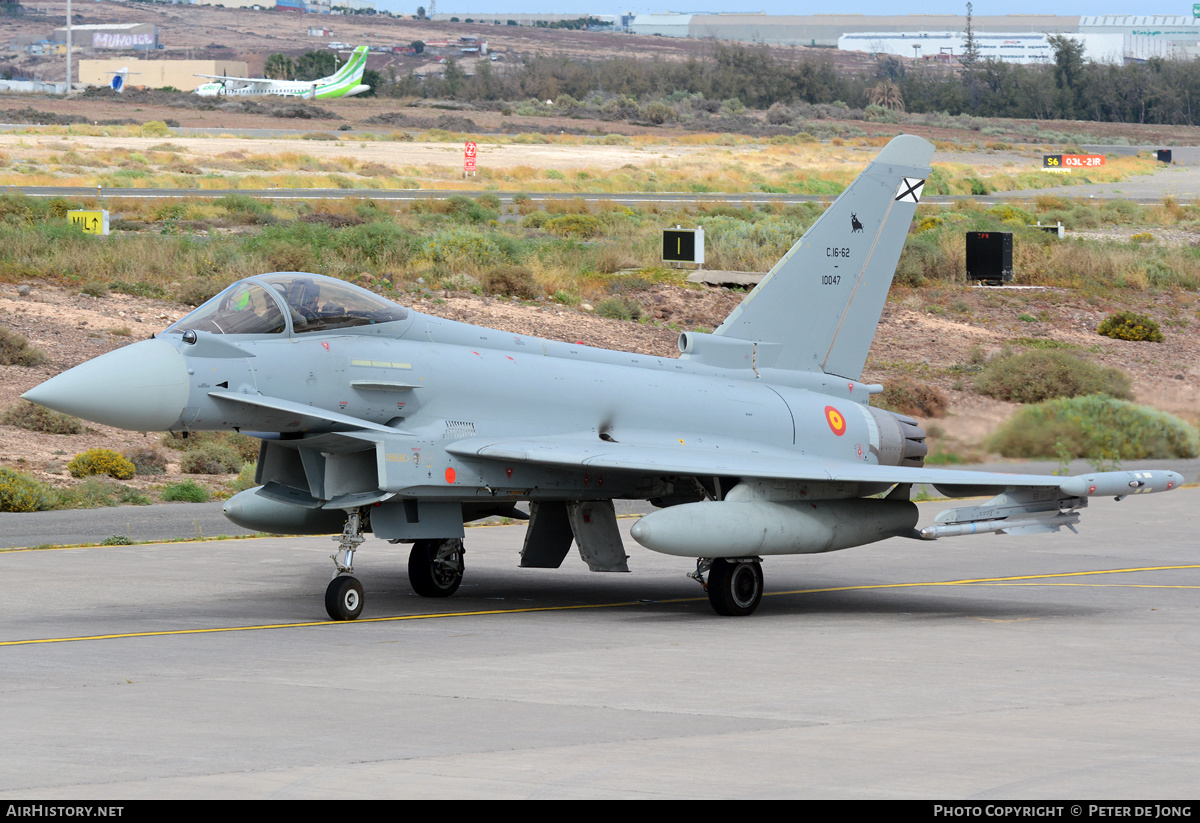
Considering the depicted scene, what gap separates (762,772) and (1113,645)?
6446mm

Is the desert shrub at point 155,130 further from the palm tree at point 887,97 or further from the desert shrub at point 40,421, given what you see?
the palm tree at point 887,97

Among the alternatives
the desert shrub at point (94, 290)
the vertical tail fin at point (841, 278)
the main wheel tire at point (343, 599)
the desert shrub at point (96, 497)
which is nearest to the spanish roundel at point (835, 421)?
the vertical tail fin at point (841, 278)

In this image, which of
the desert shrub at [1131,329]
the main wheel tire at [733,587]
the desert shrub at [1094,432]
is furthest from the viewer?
the desert shrub at [1131,329]

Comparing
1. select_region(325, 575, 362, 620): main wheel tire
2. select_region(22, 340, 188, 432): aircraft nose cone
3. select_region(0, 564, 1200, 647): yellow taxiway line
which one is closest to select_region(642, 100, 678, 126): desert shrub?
select_region(0, 564, 1200, 647): yellow taxiway line

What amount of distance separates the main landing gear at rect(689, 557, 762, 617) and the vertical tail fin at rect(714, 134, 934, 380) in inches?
121

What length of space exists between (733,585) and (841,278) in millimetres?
4624

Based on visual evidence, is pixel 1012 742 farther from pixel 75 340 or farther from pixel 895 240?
pixel 75 340

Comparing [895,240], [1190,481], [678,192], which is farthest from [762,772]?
[678,192]

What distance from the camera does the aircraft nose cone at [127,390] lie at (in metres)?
12.9

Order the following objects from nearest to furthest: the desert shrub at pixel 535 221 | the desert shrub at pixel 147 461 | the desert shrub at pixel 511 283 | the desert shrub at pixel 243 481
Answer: the desert shrub at pixel 243 481 → the desert shrub at pixel 147 461 → the desert shrub at pixel 511 283 → the desert shrub at pixel 535 221

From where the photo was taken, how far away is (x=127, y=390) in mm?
13031

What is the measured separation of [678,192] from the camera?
74.5 metres

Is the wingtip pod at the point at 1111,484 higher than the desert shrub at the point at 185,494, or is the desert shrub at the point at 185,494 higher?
the wingtip pod at the point at 1111,484

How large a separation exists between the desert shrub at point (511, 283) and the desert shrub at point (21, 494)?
716 inches
